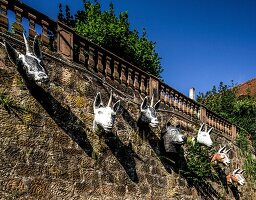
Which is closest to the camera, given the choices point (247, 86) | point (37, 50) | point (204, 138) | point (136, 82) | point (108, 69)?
point (37, 50)

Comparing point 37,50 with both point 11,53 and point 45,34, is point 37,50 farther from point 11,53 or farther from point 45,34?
point 45,34

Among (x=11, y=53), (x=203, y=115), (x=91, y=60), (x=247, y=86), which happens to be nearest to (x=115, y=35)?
(x=203, y=115)

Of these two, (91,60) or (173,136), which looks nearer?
(91,60)

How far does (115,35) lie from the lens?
13.1 metres

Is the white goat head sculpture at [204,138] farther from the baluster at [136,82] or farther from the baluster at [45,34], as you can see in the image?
the baluster at [45,34]

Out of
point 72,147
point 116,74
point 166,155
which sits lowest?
point 72,147

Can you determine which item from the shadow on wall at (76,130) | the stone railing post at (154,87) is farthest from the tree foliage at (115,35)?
the shadow on wall at (76,130)

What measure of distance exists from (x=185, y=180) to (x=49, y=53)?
15.0ft

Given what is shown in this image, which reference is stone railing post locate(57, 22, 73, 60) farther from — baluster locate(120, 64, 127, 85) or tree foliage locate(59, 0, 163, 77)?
tree foliage locate(59, 0, 163, 77)

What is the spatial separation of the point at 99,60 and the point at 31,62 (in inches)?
84.4

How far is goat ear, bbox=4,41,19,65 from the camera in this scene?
531 cm

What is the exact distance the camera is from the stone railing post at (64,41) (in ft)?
21.6

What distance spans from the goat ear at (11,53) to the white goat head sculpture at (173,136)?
3.99m

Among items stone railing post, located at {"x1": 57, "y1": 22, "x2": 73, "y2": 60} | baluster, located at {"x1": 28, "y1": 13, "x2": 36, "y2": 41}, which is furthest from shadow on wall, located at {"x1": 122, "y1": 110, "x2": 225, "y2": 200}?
baluster, located at {"x1": 28, "y1": 13, "x2": 36, "y2": 41}
